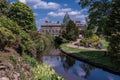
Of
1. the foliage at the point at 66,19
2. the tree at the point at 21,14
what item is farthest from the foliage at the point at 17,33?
the foliage at the point at 66,19

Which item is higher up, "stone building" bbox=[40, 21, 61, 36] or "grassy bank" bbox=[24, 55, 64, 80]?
"grassy bank" bbox=[24, 55, 64, 80]

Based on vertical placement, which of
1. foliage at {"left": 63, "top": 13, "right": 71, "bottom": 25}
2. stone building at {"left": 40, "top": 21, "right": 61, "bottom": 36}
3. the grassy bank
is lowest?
stone building at {"left": 40, "top": 21, "right": 61, "bottom": 36}

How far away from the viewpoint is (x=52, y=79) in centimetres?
1834

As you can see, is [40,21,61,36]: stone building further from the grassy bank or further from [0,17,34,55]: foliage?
the grassy bank

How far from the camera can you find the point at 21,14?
5391 cm

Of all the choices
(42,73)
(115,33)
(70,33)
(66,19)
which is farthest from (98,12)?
(66,19)

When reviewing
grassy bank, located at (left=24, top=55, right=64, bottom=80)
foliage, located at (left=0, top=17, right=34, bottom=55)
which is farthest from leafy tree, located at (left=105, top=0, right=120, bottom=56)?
foliage, located at (left=0, top=17, right=34, bottom=55)

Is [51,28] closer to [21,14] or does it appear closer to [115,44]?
[21,14]

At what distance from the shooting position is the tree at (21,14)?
5291 centimetres

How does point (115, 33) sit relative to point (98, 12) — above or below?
below

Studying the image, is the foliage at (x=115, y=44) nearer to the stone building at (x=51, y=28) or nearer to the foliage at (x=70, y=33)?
the foliage at (x=70, y=33)

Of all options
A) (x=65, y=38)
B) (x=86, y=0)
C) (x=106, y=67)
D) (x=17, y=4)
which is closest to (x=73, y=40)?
(x=65, y=38)

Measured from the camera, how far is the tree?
52906mm

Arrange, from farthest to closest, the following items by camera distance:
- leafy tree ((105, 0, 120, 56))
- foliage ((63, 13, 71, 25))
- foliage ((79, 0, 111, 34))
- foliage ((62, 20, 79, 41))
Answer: foliage ((63, 13, 71, 25)), foliage ((62, 20, 79, 41)), foliage ((79, 0, 111, 34)), leafy tree ((105, 0, 120, 56))
